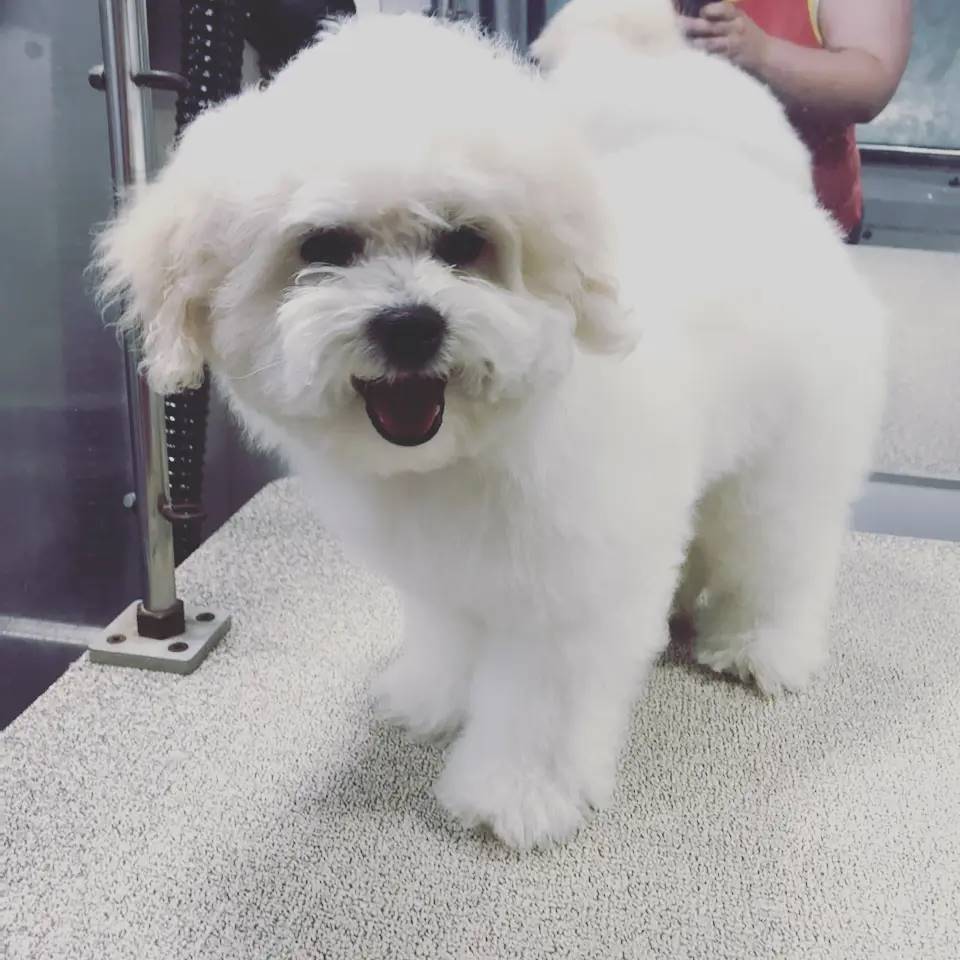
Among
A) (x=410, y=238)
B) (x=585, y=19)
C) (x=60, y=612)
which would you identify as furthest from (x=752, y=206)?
(x=60, y=612)

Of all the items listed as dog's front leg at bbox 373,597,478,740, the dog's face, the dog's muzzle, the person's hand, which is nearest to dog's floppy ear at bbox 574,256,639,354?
the dog's face

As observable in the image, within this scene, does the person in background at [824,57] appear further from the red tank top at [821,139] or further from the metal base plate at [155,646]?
the metal base plate at [155,646]

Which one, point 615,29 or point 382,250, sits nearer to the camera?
point 382,250

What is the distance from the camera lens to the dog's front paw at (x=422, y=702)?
113 centimetres

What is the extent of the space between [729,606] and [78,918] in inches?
34.1

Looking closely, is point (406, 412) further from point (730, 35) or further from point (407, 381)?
point (730, 35)

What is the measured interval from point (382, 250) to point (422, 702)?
0.61m

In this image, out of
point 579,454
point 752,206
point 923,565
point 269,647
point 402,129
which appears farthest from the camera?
point 923,565

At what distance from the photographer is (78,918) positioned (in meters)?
0.88

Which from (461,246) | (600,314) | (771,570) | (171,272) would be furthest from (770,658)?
(171,272)

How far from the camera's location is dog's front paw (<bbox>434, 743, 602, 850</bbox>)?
981mm

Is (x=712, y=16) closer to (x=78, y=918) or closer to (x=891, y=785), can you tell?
(x=891, y=785)

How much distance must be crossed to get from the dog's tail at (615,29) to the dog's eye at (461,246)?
1.82ft

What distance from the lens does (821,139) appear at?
53.7 inches
